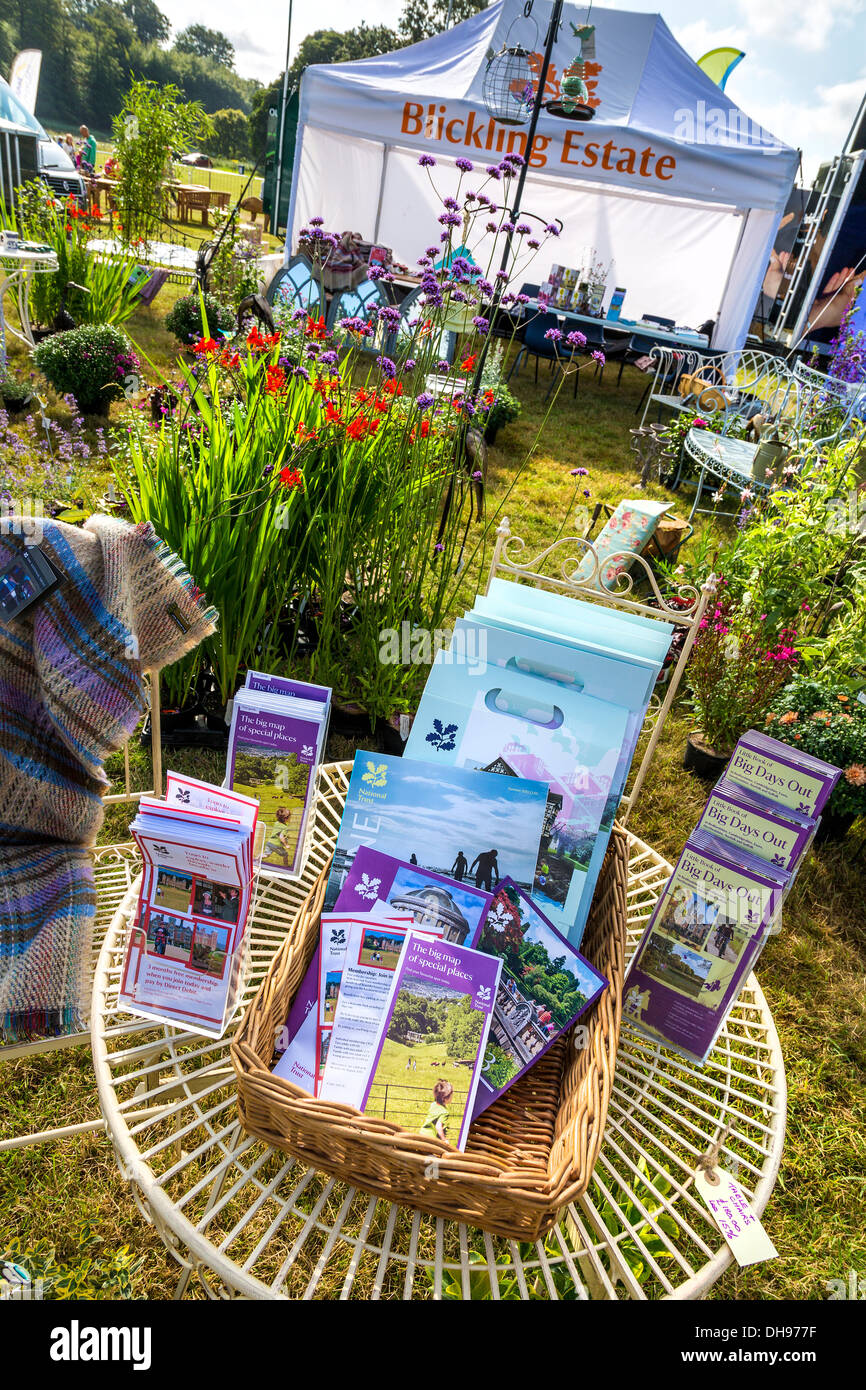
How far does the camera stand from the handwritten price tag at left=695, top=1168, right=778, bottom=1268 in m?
0.93

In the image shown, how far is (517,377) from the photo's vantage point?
8.17 m

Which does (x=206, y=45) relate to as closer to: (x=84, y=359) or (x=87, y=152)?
(x=87, y=152)

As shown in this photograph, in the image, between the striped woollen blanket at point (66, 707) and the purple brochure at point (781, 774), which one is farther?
the striped woollen blanket at point (66, 707)

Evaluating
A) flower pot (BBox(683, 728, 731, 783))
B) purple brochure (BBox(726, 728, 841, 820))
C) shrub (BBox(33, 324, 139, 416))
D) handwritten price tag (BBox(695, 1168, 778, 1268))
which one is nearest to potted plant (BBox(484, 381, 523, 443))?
shrub (BBox(33, 324, 139, 416))

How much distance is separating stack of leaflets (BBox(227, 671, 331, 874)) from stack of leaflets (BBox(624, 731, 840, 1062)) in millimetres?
571

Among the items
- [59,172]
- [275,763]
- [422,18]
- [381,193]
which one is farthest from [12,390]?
[422,18]

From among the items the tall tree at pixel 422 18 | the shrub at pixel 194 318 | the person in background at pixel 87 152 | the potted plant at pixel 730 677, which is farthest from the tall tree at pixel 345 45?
the potted plant at pixel 730 677

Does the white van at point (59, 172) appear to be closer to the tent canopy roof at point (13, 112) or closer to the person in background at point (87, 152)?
the person in background at point (87, 152)

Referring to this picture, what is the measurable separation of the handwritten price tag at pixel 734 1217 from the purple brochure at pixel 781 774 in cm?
49

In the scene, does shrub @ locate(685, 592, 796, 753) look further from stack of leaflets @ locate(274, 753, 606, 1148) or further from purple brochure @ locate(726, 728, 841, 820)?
stack of leaflets @ locate(274, 753, 606, 1148)

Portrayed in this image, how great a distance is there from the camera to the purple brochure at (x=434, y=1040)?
3.03 ft

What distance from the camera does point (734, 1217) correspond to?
0.96m

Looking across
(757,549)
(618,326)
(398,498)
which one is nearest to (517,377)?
(618,326)

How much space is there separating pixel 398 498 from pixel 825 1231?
6.56ft
